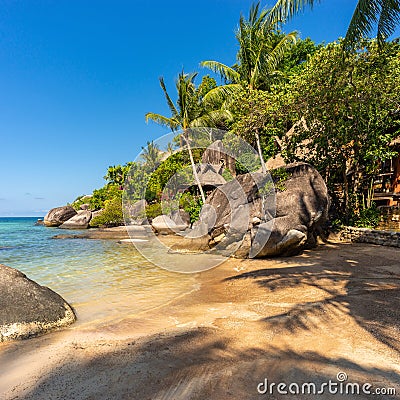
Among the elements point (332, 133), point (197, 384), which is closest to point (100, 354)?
point (197, 384)

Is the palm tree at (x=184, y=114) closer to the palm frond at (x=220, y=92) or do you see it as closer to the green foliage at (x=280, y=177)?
the palm frond at (x=220, y=92)

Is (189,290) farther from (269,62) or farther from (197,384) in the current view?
(269,62)

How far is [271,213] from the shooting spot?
10.4 m

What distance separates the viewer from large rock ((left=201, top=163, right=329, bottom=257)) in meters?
9.28

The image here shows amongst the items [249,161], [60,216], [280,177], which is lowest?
[60,216]

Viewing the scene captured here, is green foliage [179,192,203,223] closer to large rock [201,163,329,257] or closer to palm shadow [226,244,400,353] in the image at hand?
large rock [201,163,329,257]

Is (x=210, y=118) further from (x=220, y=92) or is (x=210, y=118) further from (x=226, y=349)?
(x=226, y=349)

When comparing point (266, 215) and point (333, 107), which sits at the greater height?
point (333, 107)

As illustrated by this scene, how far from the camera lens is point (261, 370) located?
2656 mm

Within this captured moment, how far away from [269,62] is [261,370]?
21426 millimetres

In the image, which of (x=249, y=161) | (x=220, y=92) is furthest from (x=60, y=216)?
(x=249, y=161)

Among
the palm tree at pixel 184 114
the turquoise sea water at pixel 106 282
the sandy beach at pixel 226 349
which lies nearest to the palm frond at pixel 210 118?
the palm tree at pixel 184 114

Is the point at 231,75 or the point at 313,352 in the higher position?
the point at 231,75

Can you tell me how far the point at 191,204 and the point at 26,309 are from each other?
17585 mm
